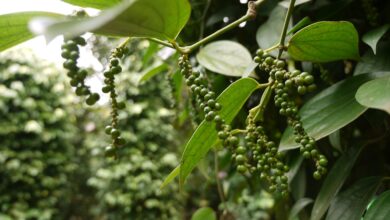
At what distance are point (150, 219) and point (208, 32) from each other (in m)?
2.65

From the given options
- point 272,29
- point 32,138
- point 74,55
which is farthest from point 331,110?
point 32,138

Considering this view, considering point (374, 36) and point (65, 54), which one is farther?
point (374, 36)

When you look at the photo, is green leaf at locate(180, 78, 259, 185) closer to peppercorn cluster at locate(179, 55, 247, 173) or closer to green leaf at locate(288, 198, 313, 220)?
peppercorn cluster at locate(179, 55, 247, 173)

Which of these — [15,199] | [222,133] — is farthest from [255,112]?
[15,199]

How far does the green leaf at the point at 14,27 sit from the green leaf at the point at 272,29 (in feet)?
0.99

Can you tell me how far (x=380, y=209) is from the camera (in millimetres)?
422

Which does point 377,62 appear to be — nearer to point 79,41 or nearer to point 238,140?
point 238,140

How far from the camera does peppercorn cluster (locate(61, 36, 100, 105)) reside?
34 cm

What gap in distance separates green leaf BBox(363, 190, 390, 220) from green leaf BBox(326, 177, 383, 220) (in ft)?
0.12

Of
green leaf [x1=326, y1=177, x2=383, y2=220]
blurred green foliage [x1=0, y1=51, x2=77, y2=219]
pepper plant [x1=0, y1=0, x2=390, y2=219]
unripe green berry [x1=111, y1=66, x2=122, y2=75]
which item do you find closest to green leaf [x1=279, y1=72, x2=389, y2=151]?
pepper plant [x1=0, y1=0, x2=390, y2=219]

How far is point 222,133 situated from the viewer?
375 mm

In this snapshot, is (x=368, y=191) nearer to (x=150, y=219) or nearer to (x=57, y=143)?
(x=150, y=219)

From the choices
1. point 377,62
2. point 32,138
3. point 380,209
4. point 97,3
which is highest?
point 32,138

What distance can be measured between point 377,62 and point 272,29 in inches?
6.0
